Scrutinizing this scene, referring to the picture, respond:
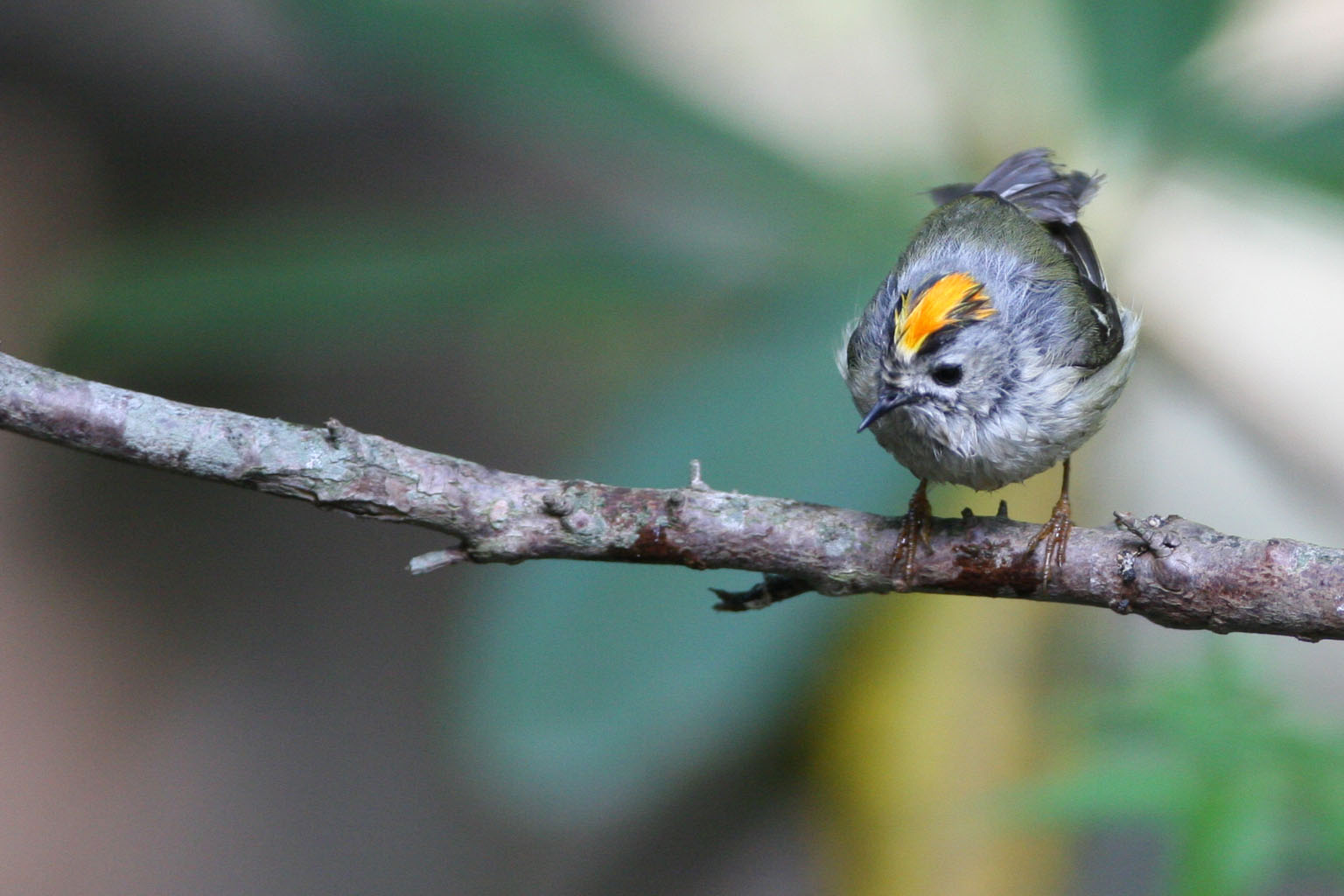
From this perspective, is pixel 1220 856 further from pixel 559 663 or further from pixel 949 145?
pixel 949 145

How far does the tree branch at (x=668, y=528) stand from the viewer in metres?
1.77

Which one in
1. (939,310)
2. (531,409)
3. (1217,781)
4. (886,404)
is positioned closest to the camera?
(1217,781)

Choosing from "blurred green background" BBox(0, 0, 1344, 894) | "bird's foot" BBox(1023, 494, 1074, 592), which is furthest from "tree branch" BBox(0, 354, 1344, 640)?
"blurred green background" BBox(0, 0, 1344, 894)

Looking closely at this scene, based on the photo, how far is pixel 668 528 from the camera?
197cm

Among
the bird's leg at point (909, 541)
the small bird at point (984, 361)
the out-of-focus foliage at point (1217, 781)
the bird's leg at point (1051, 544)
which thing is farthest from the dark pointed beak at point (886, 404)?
the out-of-focus foliage at point (1217, 781)

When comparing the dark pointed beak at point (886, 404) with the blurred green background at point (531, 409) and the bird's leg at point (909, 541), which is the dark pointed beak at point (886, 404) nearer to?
→ the bird's leg at point (909, 541)

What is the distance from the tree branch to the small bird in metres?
0.08

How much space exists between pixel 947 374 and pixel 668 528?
0.78 metres

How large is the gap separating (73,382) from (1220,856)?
7.05 feet

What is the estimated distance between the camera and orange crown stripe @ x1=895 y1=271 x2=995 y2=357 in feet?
7.68

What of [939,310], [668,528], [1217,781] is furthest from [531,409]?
[1217,781]

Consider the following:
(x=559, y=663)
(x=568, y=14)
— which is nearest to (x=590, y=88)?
(x=568, y=14)

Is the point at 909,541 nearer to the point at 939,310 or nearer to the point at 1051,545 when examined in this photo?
the point at 1051,545

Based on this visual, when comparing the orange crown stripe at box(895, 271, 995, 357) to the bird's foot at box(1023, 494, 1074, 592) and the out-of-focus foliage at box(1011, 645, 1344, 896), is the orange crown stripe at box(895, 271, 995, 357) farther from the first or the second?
the out-of-focus foliage at box(1011, 645, 1344, 896)
